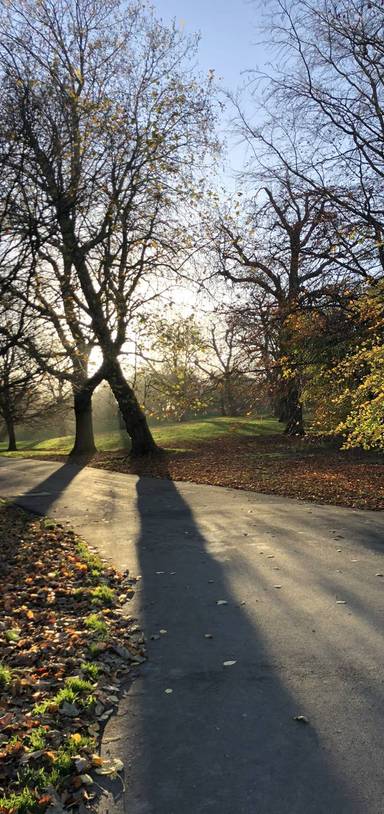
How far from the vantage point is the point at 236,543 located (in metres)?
8.70

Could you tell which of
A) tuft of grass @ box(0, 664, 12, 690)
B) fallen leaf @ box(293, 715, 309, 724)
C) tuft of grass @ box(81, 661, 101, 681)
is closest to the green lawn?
tuft of grass @ box(81, 661, 101, 681)

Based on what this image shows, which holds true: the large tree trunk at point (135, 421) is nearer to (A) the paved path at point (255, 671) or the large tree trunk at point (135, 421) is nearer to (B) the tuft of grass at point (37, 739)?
(A) the paved path at point (255, 671)

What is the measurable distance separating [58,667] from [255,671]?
5.36 feet

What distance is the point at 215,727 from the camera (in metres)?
3.80

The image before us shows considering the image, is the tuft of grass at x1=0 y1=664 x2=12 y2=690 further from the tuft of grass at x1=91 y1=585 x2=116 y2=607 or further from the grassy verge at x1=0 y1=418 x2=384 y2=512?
the grassy verge at x1=0 y1=418 x2=384 y2=512

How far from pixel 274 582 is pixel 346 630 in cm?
154

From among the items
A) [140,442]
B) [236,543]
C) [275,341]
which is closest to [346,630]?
[236,543]

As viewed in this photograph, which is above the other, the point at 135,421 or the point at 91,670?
the point at 135,421

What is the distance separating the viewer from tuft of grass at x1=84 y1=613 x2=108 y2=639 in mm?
5459

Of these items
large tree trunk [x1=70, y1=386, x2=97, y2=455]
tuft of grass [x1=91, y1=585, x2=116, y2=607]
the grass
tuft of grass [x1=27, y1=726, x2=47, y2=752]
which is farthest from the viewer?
large tree trunk [x1=70, y1=386, x2=97, y2=455]

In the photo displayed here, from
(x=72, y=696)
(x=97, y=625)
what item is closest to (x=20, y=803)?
(x=72, y=696)

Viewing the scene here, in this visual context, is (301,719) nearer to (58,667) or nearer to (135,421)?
(58,667)

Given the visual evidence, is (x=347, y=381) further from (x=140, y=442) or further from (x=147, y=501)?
(x=140, y=442)

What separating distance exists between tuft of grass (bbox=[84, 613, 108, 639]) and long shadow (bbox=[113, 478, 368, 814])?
43 cm
